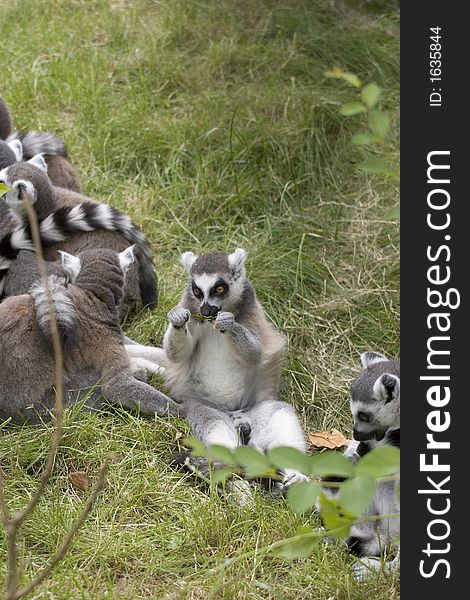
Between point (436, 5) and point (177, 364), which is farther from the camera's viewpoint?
point (177, 364)

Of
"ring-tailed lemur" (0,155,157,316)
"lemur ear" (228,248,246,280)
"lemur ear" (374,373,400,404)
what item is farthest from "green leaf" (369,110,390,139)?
"ring-tailed lemur" (0,155,157,316)

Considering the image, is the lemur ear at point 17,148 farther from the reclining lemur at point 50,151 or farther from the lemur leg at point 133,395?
the lemur leg at point 133,395

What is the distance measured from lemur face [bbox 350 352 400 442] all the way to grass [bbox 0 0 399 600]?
0.43 m

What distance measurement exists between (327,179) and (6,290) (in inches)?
93.9

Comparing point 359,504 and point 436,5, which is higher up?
point 436,5

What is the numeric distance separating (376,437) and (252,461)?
5.69 ft

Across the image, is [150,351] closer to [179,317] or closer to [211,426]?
[179,317]

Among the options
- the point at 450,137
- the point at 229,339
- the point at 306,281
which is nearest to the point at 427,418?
the point at 450,137

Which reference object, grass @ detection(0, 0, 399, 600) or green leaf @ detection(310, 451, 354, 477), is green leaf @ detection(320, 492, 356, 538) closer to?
green leaf @ detection(310, 451, 354, 477)

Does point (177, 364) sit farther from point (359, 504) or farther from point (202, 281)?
point (359, 504)

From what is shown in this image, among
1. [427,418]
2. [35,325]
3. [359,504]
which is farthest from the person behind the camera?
[35,325]

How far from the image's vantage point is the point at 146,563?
11.7ft

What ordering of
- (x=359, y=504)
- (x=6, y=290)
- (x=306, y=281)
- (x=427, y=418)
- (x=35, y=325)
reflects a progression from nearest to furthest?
(x=359, y=504)
(x=427, y=418)
(x=35, y=325)
(x=6, y=290)
(x=306, y=281)

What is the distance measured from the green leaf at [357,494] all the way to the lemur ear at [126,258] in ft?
9.75
